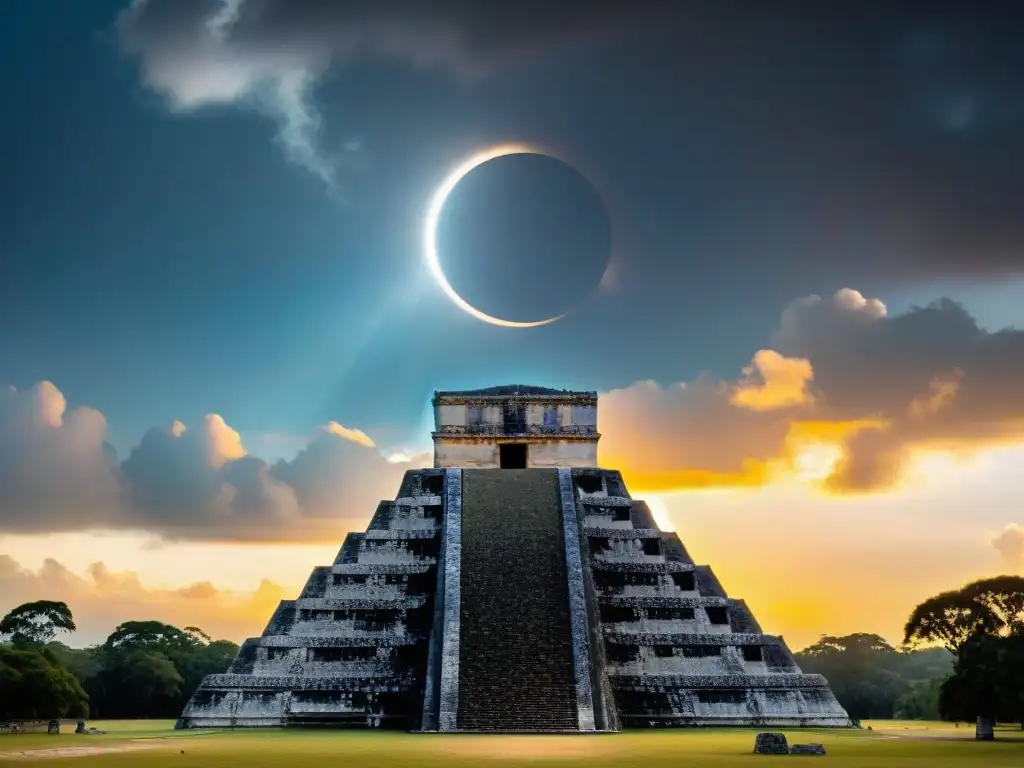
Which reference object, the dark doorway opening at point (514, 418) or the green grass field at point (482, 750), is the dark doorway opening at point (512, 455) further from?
the green grass field at point (482, 750)

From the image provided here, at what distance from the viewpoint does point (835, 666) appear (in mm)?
37625

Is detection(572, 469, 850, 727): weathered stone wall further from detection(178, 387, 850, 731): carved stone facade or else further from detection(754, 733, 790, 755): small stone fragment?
detection(754, 733, 790, 755): small stone fragment

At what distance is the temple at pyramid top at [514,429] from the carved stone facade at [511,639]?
3307 millimetres

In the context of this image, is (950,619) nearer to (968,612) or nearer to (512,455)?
(968,612)

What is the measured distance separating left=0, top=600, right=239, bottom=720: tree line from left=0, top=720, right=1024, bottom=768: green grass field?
655 cm

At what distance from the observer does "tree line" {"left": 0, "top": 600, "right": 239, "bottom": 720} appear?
1969 cm

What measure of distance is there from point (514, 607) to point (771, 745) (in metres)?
5.74

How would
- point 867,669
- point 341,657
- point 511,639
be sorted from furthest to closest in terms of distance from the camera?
1. point 867,669
2. point 341,657
3. point 511,639

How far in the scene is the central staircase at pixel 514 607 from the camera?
13141mm

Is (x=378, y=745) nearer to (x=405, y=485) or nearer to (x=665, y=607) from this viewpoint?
(x=665, y=607)

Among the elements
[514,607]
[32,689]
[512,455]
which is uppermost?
[512,455]

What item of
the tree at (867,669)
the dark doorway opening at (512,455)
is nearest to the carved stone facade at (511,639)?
the dark doorway opening at (512,455)

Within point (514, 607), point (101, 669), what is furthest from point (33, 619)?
point (514, 607)

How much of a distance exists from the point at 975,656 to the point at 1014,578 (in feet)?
37.1
